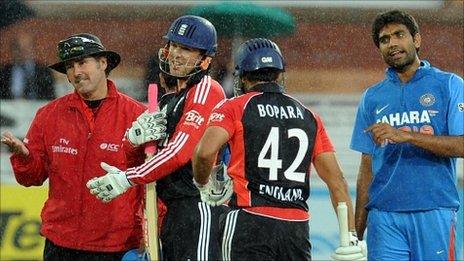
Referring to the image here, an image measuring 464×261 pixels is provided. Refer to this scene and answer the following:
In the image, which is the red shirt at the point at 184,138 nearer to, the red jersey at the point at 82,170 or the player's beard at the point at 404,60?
the red jersey at the point at 82,170

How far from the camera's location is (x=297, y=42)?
9.24 meters

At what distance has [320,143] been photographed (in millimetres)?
5719

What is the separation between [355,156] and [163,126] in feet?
11.1

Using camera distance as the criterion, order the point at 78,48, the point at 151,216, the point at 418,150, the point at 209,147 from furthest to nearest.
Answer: the point at 78,48, the point at 418,150, the point at 151,216, the point at 209,147

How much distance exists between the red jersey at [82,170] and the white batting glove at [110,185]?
14.0 inches

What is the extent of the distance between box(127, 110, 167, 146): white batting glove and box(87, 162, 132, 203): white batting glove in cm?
20

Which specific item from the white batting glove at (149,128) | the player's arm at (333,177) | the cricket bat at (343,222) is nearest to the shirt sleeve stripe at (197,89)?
the white batting glove at (149,128)

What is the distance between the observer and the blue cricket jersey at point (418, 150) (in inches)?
242

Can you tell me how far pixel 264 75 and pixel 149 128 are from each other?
24.4 inches

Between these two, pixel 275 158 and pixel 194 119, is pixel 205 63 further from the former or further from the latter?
pixel 275 158

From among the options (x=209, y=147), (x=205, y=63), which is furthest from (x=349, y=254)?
(x=205, y=63)

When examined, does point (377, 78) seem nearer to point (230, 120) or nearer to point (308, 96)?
point (308, 96)

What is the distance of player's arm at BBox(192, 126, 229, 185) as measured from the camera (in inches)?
216

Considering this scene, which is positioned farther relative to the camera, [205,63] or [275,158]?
[205,63]
